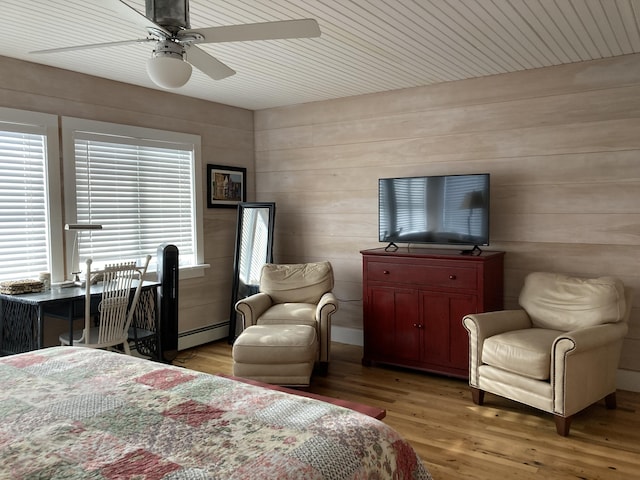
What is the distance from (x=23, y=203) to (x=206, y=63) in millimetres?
2212

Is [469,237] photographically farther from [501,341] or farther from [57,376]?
[57,376]

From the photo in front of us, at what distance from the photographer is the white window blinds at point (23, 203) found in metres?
3.84

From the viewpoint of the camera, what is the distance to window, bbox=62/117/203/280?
4285 mm

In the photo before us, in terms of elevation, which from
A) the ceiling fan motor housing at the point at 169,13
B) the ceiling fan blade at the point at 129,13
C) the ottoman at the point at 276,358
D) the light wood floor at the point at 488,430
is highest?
the ceiling fan motor housing at the point at 169,13

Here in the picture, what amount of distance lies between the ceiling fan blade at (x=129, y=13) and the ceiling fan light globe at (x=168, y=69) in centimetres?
13

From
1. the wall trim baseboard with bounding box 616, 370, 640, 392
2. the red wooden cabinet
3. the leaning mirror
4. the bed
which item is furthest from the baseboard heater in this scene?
the wall trim baseboard with bounding box 616, 370, 640, 392

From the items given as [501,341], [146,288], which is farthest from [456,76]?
[146,288]

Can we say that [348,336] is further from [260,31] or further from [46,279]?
[260,31]

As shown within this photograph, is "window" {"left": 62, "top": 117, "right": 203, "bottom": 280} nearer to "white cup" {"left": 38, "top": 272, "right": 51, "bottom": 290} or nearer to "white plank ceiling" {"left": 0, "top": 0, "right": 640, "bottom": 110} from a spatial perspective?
"white cup" {"left": 38, "top": 272, "right": 51, "bottom": 290}

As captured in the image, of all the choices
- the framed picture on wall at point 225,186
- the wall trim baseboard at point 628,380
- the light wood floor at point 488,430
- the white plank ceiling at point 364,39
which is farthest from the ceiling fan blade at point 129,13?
the wall trim baseboard at point 628,380

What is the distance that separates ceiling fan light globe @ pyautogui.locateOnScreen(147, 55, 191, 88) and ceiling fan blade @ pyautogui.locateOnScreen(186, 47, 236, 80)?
23cm

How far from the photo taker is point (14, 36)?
335 centimetres

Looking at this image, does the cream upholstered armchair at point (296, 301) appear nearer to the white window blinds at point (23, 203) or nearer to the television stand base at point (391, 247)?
the television stand base at point (391, 247)

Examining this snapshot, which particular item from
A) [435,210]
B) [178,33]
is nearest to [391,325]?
[435,210]
